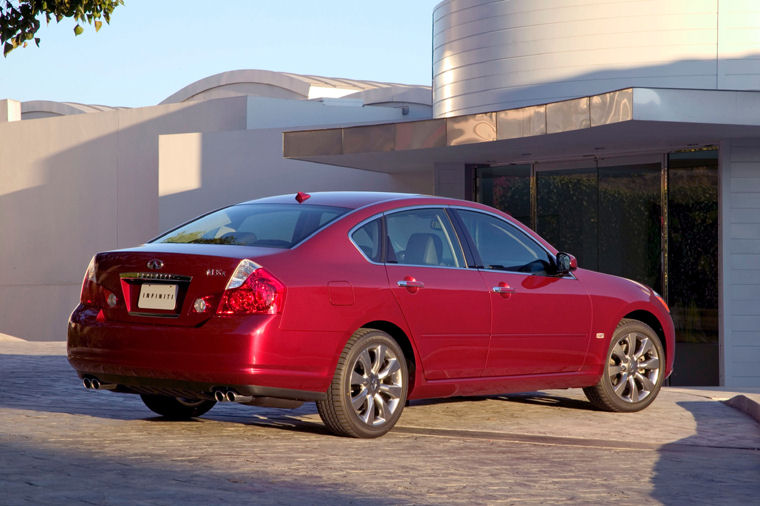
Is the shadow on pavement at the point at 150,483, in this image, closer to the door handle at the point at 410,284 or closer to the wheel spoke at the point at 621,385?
the door handle at the point at 410,284

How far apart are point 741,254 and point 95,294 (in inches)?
483

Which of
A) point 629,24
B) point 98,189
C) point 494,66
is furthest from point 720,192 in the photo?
point 98,189

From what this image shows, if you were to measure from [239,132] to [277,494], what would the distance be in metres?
21.7

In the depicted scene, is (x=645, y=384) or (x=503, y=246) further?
(x=645, y=384)

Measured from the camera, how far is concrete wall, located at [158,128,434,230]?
25344 mm

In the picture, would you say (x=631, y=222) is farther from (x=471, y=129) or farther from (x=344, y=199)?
(x=344, y=199)

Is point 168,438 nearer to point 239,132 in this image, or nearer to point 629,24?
point 629,24

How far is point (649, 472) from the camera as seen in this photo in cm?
604

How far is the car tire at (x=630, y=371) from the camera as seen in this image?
28.2 feet

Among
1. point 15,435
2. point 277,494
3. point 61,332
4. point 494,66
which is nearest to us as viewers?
point 277,494

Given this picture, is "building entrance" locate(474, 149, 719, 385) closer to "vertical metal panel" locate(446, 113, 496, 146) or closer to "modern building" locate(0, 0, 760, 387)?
"modern building" locate(0, 0, 760, 387)

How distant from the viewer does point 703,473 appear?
240 inches

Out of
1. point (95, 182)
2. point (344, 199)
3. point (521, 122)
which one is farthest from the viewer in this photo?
point (95, 182)

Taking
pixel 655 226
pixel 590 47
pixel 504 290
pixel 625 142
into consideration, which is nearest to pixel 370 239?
pixel 504 290
